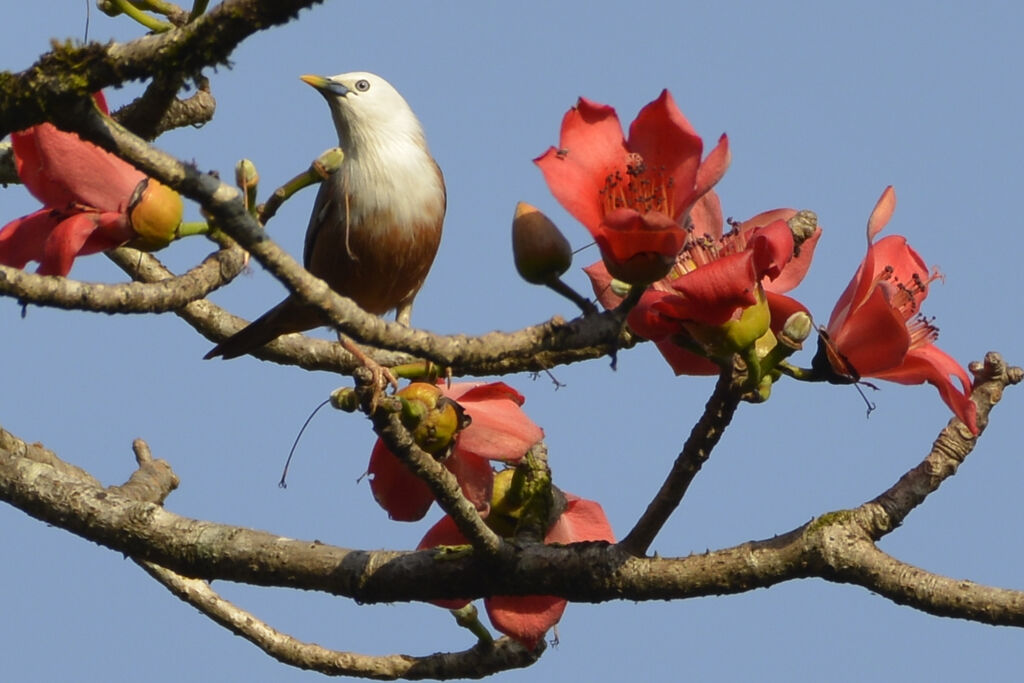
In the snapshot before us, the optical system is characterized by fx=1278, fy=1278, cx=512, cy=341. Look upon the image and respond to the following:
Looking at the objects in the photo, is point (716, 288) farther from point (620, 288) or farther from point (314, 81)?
point (314, 81)

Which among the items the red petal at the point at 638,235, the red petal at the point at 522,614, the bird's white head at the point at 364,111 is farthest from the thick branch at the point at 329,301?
the bird's white head at the point at 364,111

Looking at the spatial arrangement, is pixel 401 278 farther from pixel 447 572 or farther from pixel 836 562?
pixel 836 562

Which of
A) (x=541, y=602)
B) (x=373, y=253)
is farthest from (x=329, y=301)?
(x=373, y=253)

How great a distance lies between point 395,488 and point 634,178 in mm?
1002

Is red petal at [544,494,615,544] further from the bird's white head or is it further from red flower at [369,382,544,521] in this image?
the bird's white head

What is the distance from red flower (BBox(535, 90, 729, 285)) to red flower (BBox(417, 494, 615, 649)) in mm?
931

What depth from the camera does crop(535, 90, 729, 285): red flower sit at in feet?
7.94

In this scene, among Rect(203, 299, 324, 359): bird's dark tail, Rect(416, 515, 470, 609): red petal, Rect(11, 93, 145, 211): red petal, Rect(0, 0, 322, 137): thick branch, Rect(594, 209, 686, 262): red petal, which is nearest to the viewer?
Rect(0, 0, 322, 137): thick branch

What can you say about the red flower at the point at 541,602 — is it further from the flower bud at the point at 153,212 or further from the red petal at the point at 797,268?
the flower bud at the point at 153,212

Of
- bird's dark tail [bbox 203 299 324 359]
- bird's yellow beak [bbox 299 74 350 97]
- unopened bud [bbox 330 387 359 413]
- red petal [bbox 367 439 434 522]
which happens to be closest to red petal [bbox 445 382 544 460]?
red petal [bbox 367 439 434 522]

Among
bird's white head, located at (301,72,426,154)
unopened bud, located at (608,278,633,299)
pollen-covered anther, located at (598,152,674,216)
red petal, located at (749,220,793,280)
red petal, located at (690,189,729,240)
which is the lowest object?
red petal, located at (749,220,793,280)

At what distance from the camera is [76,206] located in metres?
2.90

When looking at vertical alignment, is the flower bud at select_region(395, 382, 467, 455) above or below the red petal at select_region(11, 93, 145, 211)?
below

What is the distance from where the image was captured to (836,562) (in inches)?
105
